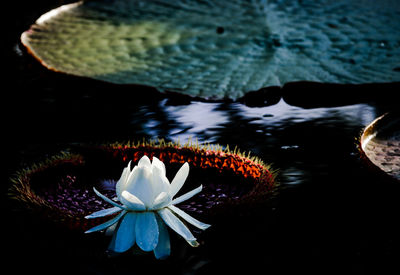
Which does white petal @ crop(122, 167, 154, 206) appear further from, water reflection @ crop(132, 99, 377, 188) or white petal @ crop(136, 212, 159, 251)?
water reflection @ crop(132, 99, 377, 188)

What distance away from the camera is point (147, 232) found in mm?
977

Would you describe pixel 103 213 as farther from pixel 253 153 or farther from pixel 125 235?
pixel 253 153

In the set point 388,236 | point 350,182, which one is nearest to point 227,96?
point 350,182

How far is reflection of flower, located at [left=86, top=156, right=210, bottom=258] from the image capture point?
972mm

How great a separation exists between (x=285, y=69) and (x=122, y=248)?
4.22 ft

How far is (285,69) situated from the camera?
6.68 ft

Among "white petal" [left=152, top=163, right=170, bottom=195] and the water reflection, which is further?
the water reflection

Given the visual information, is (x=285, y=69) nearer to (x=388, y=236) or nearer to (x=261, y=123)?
(x=261, y=123)

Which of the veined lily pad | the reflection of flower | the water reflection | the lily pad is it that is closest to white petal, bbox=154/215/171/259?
the reflection of flower

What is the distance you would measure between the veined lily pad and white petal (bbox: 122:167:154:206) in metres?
0.88

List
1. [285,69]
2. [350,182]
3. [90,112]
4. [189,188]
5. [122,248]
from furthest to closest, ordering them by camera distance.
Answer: [285,69], [90,112], [350,182], [189,188], [122,248]

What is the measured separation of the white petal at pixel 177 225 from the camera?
0.97 m

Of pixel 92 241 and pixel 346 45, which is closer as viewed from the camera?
pixel 92 241

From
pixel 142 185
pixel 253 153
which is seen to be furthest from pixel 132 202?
pixel 253 153
